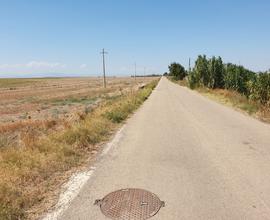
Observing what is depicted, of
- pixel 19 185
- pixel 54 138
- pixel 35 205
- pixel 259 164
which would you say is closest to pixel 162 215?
pixel 35 205

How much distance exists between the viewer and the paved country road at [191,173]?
448 cm

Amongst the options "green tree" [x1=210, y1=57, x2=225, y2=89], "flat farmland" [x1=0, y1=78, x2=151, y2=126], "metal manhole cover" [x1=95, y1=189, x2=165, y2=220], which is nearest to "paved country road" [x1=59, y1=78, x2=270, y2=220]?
"metal manhole cover" [x1=95, y1=189, x2=165, y2=220]

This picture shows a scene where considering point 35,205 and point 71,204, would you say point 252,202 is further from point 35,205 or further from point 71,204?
point 35,205

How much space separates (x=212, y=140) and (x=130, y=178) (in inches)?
167

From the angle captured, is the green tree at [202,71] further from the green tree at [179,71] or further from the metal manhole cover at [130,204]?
the green tree at [179,71]

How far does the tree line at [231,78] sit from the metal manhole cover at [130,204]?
13885 mm

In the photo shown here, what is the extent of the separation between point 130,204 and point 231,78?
31588 millimetres

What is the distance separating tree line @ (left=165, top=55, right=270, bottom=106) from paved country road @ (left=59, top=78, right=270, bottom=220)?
8233mm

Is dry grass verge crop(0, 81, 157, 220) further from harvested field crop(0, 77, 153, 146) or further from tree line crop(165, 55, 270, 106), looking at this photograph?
tree line crop(165, 55, 270, 106)

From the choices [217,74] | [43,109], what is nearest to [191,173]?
[43,109]

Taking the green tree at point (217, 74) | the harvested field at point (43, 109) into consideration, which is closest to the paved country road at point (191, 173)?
the harvested field at point (43, 109)

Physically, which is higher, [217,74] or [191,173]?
[217,74]

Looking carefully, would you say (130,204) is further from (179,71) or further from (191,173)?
(179,71)

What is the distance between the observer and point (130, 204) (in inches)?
185
